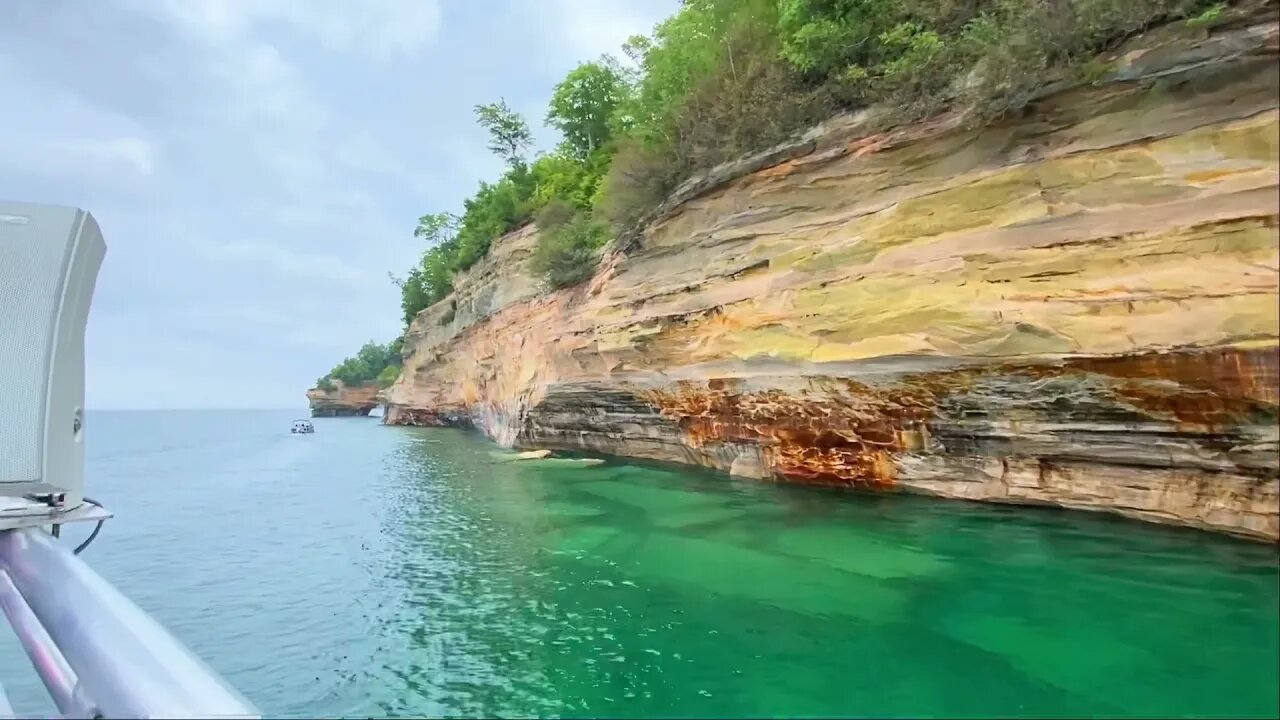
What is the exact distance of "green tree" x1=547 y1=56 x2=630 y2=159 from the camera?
30.3 metres

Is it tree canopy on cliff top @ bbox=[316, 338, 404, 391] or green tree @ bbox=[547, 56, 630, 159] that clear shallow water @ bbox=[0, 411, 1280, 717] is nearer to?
green tree @ bbox=[547, 56, 630, 159]

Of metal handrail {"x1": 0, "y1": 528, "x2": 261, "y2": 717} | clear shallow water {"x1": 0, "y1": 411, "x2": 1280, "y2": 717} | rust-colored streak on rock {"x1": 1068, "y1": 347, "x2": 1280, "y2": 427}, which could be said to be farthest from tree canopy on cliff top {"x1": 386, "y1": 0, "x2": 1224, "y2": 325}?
metal handrail {"x1": 0, "y1": 528, "x2": 261, "y2": 717}

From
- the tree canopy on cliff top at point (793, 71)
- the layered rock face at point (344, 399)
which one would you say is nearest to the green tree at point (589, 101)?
the tree canopy on cliff top at point (793, 71)

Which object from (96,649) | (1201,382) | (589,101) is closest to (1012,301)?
(1201,382)

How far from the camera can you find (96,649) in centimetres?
249

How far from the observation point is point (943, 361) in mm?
9430

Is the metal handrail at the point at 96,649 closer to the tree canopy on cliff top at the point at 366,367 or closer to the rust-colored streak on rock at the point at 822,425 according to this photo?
the rust-colored streak on rock at the point at 822,425

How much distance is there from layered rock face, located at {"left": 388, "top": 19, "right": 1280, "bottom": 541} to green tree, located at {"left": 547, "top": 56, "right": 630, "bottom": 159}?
55.7 ft

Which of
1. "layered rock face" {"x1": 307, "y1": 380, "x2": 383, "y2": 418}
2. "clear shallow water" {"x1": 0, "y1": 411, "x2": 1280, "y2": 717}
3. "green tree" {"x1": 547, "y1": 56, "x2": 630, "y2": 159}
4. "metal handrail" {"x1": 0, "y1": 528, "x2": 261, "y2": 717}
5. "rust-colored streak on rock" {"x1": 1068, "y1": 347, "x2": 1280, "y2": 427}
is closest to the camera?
"metal handrail" {"x1": 0, "y1": 528, "x2": 261, "y2": 717}

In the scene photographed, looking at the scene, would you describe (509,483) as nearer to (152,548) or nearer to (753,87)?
(152,548)

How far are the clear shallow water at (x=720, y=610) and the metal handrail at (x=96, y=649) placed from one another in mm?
1830

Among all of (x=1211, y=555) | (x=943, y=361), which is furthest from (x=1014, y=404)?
(x=1211, y=555)

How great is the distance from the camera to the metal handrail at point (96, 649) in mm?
2176

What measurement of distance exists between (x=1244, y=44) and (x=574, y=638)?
28.4ft
